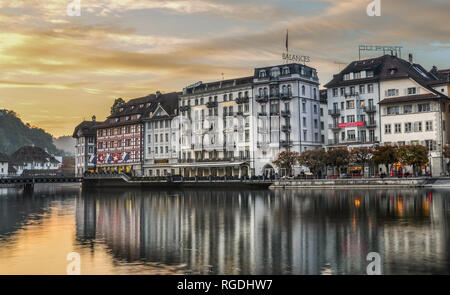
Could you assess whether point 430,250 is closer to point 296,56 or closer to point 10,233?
point 10,233

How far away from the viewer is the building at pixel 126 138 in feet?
429

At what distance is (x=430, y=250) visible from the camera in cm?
2145

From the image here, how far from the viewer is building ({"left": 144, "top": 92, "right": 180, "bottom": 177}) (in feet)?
401

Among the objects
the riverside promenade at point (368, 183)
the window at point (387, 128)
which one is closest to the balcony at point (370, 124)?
the window at point (387, 128)

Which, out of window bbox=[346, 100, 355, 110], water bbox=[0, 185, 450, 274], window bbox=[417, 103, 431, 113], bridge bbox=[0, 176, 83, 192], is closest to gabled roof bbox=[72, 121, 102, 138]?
bridge bbox=[0, 176, 83, 192]

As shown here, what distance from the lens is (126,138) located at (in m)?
136

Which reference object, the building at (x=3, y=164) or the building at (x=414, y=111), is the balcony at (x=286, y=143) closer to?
the building at (x=414, y=111)

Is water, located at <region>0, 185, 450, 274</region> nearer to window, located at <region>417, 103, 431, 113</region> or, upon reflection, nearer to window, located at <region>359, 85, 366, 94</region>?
window, located at <region>417, 103, 431, 113</region>

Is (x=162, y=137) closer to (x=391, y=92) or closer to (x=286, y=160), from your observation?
(x=286, y=160)

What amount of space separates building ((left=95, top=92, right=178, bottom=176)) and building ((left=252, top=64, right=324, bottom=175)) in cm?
3313

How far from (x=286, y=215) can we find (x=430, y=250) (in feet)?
55.6

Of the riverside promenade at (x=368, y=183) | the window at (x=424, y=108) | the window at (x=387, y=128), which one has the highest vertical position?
the window at (x=424, y=108)

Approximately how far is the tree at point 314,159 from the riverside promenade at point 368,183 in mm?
5133
